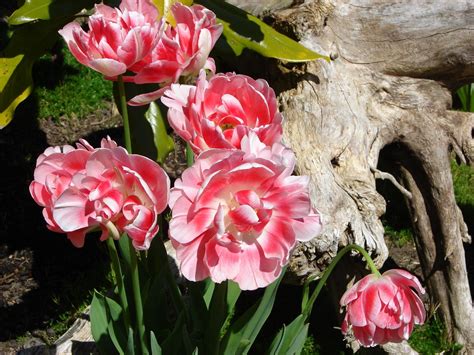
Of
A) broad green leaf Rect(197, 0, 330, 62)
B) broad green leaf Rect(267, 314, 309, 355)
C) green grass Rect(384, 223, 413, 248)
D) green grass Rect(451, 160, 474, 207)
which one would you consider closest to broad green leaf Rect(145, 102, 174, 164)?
broad green leaf Rect(197, 0, 330, 62)

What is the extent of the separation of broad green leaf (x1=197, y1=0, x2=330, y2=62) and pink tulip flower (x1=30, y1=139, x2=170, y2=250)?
4.82 feet

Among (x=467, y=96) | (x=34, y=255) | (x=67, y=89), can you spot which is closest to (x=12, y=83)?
(x=34, y=255)

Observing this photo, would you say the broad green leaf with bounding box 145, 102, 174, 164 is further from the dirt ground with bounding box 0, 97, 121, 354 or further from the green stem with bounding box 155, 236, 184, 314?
the dirt ground with bounding box 0, 97, 121, 354

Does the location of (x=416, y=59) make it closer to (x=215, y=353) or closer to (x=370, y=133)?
(x=370, y=133)

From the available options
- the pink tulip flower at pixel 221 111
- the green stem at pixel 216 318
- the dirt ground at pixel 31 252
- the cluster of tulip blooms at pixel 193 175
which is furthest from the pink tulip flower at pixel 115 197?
the dirt ground at pixel 31 252

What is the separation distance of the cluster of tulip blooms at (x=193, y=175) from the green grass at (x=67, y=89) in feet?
10.4

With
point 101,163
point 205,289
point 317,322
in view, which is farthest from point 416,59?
point 101,163

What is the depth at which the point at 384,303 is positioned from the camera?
163 centimetres

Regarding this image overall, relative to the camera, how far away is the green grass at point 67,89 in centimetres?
460

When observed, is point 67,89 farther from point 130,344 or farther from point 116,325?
point 130,344

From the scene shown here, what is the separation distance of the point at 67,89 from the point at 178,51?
3.44 metres

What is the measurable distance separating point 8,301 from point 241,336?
1803mm

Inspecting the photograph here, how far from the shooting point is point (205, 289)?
1959mm

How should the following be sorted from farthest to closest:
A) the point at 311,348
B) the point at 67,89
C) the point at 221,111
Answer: the point at 67,89 → the point at 311,348 → the point at 221,111
